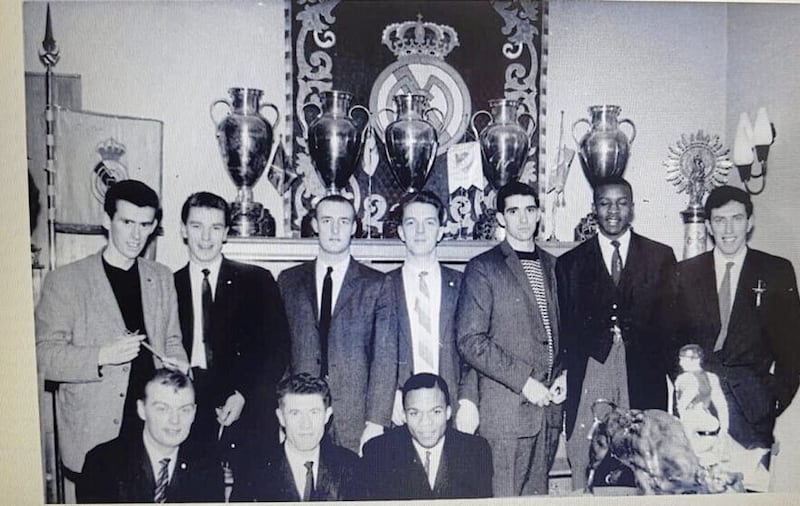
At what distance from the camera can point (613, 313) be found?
229 cm

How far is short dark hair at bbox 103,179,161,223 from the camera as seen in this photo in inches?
85.5

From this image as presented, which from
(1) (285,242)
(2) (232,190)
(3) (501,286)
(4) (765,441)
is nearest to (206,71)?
(2) (232,190)

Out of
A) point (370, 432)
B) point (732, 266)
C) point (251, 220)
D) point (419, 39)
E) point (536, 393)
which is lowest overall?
point (370, 432)

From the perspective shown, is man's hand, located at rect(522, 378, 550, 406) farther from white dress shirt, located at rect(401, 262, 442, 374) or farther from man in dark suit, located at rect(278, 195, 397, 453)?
man in dark suit, located at rect(278, 195, 397, 453)

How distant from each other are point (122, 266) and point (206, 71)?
0.58 metres

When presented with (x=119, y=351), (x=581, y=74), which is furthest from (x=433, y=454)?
(x=581, y=74)

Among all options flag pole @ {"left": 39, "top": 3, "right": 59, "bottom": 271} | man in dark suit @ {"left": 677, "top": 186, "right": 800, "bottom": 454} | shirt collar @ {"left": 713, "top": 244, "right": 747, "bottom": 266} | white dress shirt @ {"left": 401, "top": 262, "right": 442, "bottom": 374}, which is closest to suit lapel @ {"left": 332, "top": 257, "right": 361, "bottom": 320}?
white dress shirt @ {"left": 401, "top": 262, "right": 442, "bottom": 374}

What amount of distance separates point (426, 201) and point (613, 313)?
63 centimetres

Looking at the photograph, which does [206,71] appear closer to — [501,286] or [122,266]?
[122,266]

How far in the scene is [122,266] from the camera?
2184 mm

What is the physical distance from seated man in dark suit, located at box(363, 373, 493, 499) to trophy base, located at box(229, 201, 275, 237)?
590 mm

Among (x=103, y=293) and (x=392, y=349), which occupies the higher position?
(x=103, y=293)

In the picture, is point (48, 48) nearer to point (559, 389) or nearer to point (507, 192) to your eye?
point (507, 192)

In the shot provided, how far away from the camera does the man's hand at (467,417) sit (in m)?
2.27
